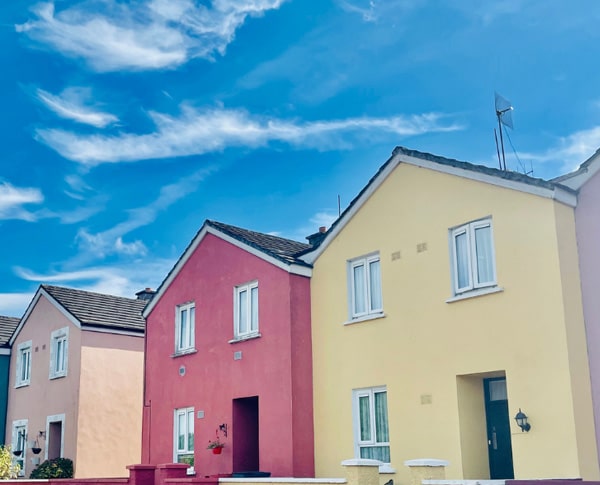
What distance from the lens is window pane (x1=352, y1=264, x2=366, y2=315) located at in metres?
18.8

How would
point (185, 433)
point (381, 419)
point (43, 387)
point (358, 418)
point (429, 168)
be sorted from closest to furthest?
point (429, 168), point (381, 419), point (358, 418), point (185, 433), point (43, 387)

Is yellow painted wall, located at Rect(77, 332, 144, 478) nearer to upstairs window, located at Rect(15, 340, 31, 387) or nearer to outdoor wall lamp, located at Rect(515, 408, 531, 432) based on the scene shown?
upstairs window, located at Rect(15, 340, 31, 387)

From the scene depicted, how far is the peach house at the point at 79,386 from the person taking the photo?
27.9 meters

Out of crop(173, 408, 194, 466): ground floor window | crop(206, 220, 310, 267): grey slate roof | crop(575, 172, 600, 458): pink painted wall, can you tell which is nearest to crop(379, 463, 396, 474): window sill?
crop(575, 172, 600, 458): pink painted wall

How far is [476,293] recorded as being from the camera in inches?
630

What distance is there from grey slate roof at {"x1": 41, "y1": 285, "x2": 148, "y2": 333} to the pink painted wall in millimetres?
17576

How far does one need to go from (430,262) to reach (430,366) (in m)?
2.19

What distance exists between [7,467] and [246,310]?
1221cm

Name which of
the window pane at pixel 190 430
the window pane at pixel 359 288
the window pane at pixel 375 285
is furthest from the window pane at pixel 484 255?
the window pane at pixel 190 430

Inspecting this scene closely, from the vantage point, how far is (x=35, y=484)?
76.8 ft

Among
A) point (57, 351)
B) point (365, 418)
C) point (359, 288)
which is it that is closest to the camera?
point (365, 418)

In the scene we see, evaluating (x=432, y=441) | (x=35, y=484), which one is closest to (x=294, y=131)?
A: (x=432, y=441)

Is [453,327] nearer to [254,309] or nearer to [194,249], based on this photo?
[254,309]

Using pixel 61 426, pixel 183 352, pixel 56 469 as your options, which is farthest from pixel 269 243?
pixel 61 426
